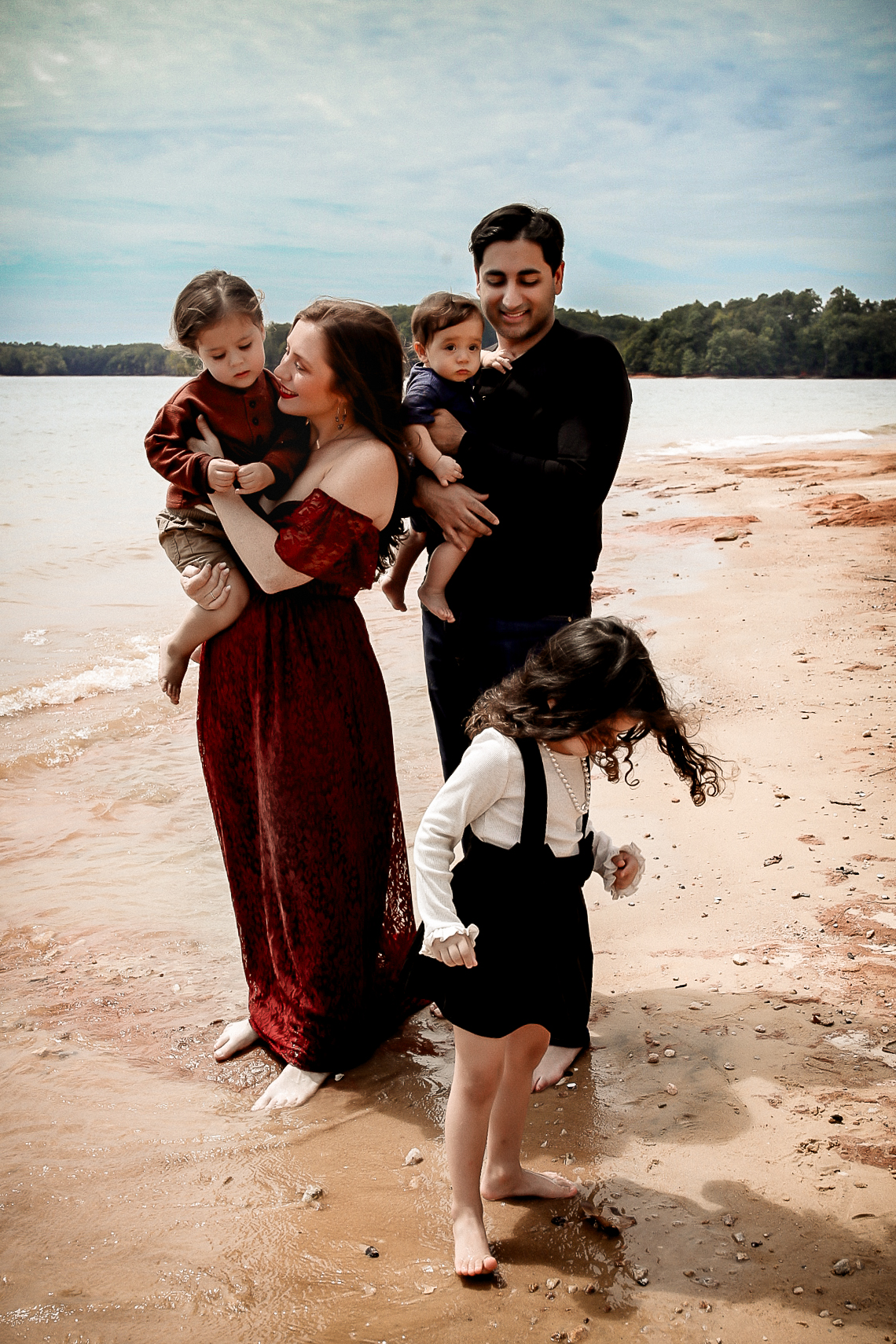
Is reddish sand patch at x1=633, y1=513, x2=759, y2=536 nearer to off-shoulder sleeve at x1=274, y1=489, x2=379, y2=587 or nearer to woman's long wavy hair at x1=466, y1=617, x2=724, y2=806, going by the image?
off-shoulder sleeve at x1=274, y1=489, x2=379, y2=587

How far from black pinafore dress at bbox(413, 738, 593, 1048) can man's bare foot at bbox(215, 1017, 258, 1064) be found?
1059 millimetres

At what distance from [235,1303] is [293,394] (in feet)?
6.17

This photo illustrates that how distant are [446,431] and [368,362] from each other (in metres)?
0.26

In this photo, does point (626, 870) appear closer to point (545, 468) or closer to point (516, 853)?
point (516, 853)

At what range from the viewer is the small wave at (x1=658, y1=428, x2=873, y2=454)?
920 inches

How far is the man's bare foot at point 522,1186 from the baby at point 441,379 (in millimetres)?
1247

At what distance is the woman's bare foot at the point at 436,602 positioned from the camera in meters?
2.40

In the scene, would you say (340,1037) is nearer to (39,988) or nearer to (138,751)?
(39,988)

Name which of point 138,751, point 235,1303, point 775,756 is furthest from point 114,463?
point 235,1303

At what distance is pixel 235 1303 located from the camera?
1.81 meters

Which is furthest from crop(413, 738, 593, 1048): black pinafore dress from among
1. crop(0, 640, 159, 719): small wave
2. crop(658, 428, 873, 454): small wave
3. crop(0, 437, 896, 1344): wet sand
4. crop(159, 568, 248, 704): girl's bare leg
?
crop(658, 428, 873, 454): small wave

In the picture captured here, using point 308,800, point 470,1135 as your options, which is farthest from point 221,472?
point 470,1135

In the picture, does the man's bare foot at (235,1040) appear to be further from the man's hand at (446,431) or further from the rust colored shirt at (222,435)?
the man's hand at (446,431)

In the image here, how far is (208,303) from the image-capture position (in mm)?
2143
